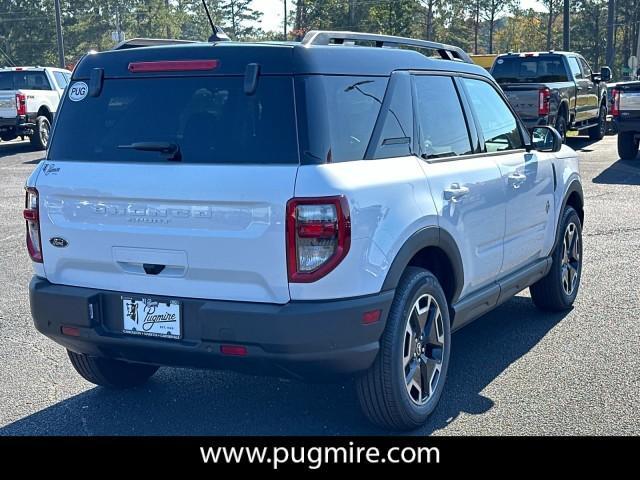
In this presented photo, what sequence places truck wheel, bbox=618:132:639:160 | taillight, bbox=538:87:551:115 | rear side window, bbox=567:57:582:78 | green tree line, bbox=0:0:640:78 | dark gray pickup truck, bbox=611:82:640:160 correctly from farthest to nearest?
1. green tree line, bbox=0:0:640:78
2. rear side window, bbox=567:57:582:78
3. taillight, bbox=538:87:551:115
4. truck wheel, bbox=618:132:639:160
5. dark gray pickup truck, bbox=611:82:640:160

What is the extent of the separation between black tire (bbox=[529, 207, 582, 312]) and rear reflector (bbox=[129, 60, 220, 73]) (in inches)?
130

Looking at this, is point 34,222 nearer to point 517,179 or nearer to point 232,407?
point 232,407

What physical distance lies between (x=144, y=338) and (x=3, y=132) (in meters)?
18.9

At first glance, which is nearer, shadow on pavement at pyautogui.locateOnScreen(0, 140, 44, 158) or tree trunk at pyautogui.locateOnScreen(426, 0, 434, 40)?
shadow on pavement at pyautogui.locateOnScreen(0, 140, 44, 158)

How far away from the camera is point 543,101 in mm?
16672

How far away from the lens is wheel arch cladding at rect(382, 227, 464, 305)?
4.01 metres

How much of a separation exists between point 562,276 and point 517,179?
1.27 metres

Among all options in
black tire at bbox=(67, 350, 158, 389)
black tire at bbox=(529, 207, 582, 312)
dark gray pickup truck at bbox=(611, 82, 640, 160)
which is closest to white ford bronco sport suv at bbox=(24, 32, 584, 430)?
black tire at bbox=(67, 350, 158, 389)

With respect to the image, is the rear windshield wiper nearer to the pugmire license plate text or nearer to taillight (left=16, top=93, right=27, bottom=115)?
the pugmire license plate text

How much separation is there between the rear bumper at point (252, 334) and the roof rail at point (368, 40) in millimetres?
1264

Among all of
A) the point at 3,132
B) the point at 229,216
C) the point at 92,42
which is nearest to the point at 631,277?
the point at 229,216

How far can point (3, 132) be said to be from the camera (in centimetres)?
2128

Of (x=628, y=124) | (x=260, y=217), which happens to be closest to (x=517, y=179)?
(x=260, y=217)

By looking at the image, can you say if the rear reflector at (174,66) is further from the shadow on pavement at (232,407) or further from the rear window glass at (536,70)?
the rear window glass at (536,70)
